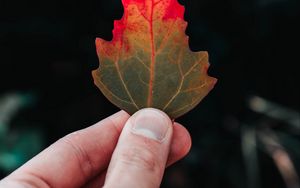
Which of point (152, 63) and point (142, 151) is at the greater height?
point (152, 63)

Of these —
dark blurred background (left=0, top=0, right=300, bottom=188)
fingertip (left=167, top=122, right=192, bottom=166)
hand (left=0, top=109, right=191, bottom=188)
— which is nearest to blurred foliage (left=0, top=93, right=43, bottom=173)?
dark blurred background (left=0, top=0, right=300, bottom=188)

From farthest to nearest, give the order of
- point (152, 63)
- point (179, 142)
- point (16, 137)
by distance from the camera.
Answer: point (16, 137) < point (179, 142) < point (152, 63)

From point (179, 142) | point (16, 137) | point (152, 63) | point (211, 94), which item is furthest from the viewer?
point (211, 94)

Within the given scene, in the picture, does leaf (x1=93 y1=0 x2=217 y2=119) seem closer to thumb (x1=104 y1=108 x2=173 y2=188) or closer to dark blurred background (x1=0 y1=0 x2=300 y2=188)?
thumb (x1=104 y1=108 x2=173 y2=188)

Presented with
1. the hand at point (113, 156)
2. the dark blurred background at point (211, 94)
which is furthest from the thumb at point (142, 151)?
the dark blurred background at point (211, 94)

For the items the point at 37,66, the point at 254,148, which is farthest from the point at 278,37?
the point at 37,66

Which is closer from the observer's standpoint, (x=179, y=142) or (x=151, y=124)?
(x=151, y=124)

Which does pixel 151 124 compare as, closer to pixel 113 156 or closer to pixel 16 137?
pixel 113 156

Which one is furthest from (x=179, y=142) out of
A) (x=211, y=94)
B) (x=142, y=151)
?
(x=211, y=94)
